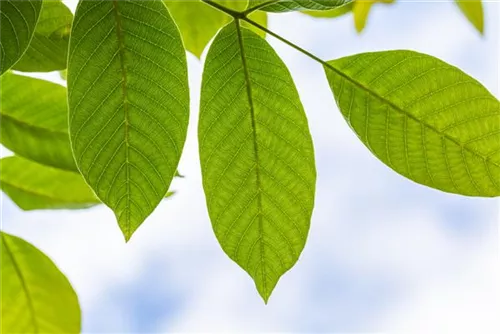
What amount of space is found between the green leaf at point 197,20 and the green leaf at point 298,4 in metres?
0.20

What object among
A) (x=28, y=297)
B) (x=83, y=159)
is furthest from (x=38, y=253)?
(x=83, y=159)

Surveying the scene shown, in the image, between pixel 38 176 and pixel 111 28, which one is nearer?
pixel 111 28

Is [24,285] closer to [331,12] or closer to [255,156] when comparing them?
[255,156]

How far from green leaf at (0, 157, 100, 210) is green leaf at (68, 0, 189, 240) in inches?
15.1

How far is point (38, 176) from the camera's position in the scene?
103 cm

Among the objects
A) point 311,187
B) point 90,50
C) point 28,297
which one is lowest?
point 28,297

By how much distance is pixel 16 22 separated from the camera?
60cm

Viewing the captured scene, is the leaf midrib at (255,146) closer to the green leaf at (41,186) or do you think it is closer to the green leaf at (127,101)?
the green leaf at (127,101)

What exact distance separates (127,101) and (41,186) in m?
0.46

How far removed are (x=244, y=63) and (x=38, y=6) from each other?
20 centimetres

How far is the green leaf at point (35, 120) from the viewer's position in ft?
→ 2.98

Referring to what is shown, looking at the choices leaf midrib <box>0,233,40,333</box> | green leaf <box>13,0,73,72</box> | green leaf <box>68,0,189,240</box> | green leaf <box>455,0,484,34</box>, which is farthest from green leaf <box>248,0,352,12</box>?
leaf midrib <box>0,233,40,333</box>

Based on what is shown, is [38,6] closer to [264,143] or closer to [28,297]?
[264,143]

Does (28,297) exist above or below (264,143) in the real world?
below
